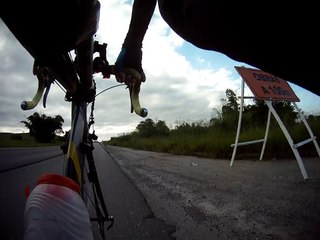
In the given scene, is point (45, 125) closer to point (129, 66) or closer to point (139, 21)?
point (129, 66)

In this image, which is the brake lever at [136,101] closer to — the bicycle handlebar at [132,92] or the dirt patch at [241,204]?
the bicycle handlebar at [132,92]

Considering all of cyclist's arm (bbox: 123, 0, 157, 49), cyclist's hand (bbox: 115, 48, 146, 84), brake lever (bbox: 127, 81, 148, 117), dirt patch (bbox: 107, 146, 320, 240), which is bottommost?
dirt patch (bbox: 107, 146, 320, 240)

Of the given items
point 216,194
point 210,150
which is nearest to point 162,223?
point 216,194

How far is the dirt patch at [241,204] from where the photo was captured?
160cm

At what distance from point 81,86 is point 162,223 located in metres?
1.15

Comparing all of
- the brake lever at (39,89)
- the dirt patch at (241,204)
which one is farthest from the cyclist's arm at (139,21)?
the dirt patch at (241,204)

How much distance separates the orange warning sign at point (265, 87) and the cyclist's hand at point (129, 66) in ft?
10.2

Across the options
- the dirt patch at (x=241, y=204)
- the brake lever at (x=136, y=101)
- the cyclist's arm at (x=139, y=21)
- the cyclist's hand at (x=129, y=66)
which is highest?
the cyclist's arm at (x=139, y=21)

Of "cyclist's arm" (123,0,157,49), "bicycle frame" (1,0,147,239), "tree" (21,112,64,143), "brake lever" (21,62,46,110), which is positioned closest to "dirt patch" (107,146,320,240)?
"bicycle frame" (1,0,147,239)

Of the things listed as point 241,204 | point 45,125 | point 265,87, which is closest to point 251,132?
point 265,87

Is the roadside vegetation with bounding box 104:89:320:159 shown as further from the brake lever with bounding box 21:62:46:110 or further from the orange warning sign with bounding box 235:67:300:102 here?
the brake lever with bounding box 21:62:46:110

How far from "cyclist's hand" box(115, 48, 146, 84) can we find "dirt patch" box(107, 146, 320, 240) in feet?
3.83

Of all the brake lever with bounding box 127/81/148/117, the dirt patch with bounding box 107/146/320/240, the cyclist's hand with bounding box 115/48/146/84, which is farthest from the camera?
the dirt patch with bounding box 107/146/320/240

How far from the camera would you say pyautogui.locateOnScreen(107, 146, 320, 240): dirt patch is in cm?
160
